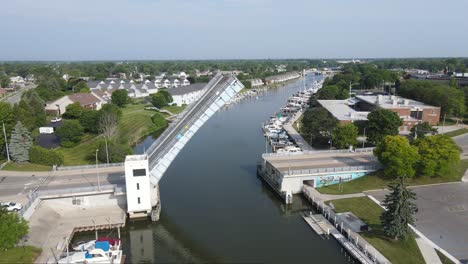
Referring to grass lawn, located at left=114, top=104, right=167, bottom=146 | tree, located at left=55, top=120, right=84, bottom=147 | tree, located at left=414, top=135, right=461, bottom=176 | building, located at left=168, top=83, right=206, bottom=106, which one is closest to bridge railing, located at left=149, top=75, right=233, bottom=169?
tree, located at left=414, top=135, right=461, bottom=176

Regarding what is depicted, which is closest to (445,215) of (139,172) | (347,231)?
(347,231)

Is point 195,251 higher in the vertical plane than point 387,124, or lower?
lower

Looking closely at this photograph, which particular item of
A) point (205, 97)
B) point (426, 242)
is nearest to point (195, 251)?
point (205, 97)

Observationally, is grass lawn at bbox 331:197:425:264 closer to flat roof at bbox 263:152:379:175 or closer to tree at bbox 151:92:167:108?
flat roof at bbox 263:152:379:175

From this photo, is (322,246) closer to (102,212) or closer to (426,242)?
(426,242)

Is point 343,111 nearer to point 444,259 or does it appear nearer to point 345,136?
point 345,136

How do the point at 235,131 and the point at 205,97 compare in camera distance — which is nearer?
the point at 205,97

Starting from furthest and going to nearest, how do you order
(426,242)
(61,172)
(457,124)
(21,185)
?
1. (457,124)
2. (61,172)
3. (21,185)
4. (426,242)
